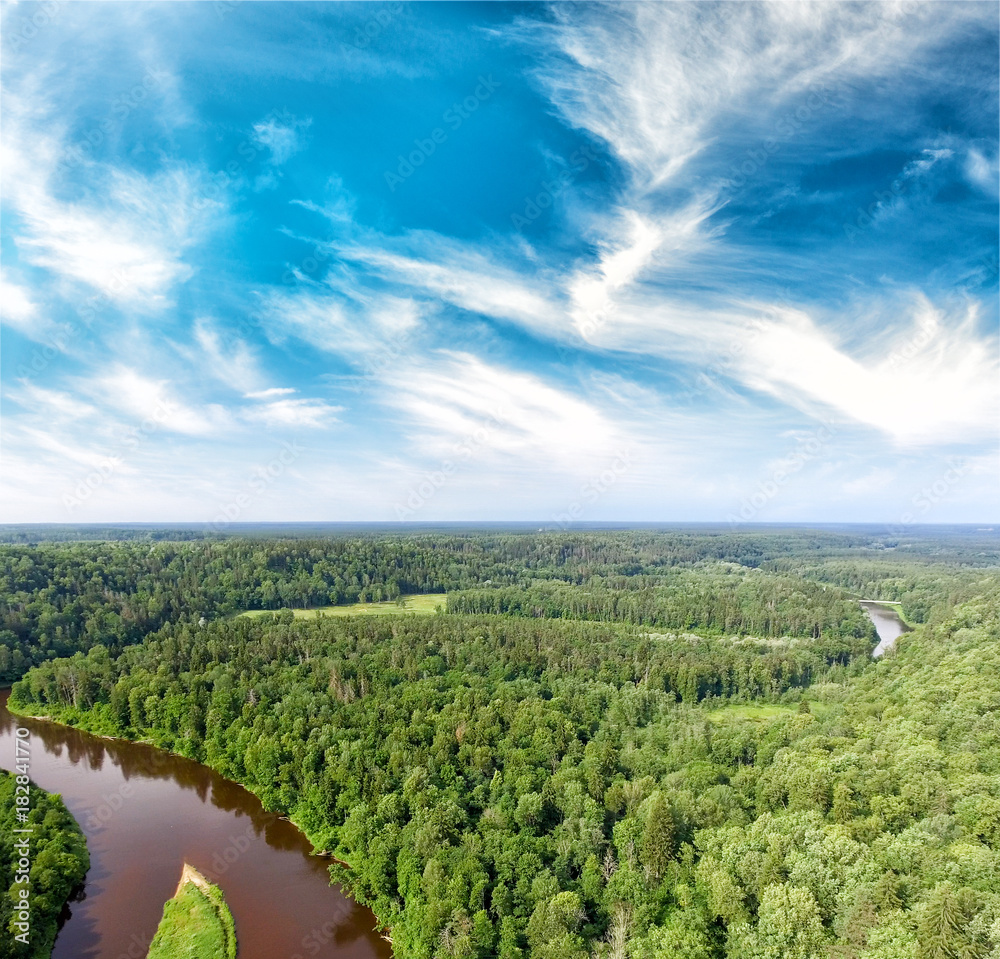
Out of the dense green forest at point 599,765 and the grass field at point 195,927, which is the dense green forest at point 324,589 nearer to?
the dense green forest at point 599,765

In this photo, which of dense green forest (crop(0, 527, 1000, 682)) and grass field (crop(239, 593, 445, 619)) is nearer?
dense green forest (crop(0, 527, 1000, 682))

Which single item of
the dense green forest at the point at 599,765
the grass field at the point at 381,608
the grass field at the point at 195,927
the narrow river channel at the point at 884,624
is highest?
the dense green forest at the point at 599,765

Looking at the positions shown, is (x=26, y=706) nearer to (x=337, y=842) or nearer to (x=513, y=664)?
(x=337, y=842)

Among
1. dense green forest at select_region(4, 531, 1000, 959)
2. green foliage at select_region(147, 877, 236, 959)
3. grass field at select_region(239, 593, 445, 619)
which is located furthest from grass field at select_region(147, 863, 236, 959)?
grass field at select_region(239, 593, 445, 619)

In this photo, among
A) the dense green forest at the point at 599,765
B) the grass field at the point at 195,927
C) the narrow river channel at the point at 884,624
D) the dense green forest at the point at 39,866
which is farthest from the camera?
the narrow river channel at the point at 884,624

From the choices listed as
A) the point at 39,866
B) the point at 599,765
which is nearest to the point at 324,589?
the point at 39,866

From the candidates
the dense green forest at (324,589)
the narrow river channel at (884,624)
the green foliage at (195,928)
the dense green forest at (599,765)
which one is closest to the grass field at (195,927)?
the green foliage at (195,928)

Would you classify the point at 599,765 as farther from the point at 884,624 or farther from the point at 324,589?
the point at 884,624

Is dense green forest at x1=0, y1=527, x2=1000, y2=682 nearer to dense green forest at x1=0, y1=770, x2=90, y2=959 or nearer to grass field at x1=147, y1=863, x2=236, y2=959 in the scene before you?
dense green forest at x1=0, y1=770, x2=90, y2=959
